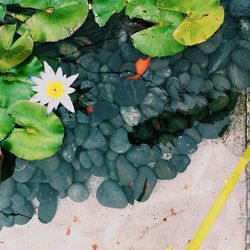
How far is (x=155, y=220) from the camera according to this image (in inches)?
84.4

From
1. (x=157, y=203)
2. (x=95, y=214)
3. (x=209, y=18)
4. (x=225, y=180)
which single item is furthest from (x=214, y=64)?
(x=95, y=214)

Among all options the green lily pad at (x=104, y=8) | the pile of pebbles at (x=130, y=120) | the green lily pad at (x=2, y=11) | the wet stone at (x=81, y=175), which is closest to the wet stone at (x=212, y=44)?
the pile of pebbles at (x=130, y=120)

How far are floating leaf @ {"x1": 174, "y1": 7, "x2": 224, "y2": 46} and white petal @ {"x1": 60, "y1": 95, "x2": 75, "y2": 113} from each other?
0.49 metres

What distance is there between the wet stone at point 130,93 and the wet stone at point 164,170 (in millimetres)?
288

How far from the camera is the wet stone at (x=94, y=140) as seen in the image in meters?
2.12

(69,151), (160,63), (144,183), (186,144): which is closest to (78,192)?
(69,151)

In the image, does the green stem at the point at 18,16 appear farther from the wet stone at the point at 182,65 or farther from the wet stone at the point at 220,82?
the wet stone at the point at 220,82

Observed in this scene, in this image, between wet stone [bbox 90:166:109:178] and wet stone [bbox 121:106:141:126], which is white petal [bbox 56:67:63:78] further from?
wet stone [bbox 90:166:109:178]

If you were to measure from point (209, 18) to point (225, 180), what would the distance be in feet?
2.31

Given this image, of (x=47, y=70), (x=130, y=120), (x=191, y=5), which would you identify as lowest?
(x=130, y=120)

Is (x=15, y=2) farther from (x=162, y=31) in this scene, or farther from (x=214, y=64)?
(x=214, y=64)

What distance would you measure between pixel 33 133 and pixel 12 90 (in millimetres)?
197

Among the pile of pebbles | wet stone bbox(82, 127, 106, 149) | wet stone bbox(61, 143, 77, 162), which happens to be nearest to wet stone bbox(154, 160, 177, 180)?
the pile of pebbles

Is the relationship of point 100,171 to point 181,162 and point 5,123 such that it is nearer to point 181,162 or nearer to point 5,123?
point 181,162
